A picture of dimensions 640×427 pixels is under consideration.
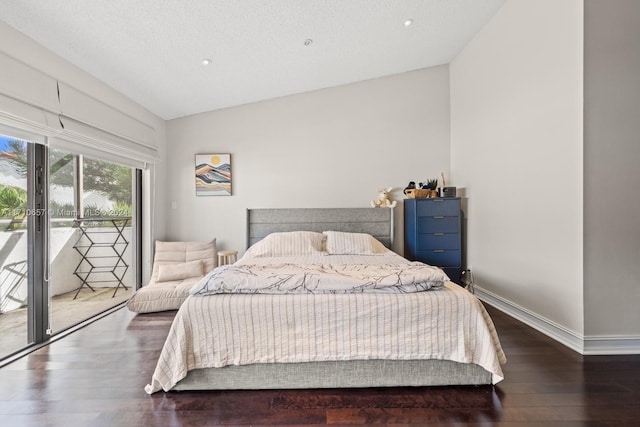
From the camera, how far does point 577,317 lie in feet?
6.66

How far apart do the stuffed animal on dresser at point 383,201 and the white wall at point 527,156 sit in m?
0.93

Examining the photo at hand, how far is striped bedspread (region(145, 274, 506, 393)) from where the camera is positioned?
5.09ft

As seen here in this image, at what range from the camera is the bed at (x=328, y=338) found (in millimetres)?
1552

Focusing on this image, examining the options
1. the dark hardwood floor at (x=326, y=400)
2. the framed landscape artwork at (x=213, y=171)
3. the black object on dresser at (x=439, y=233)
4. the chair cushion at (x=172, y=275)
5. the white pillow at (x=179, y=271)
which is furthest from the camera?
the framed landscape artwork at (x=213, y=171)

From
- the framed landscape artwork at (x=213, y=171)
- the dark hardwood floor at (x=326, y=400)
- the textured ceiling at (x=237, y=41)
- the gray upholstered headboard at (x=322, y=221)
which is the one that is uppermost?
the textured ceiling at (x=237, y=41)

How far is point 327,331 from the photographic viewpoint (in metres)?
1.58

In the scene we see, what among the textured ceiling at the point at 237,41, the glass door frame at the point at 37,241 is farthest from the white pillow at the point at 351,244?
the glass door frame at the point at 37,241

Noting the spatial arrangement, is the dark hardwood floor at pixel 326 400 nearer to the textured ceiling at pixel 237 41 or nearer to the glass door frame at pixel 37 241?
the glass door frame at pixel 37 241

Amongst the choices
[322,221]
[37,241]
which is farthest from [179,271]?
[322,221]

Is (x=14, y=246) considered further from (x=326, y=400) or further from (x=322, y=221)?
(x=322, y=221)

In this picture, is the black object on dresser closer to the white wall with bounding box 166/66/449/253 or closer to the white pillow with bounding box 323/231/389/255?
the white wall with bounding box 166/66/449/253

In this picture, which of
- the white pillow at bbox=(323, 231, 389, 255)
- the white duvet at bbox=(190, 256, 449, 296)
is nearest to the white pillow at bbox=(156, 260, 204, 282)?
the white pillow at bbox=(323, 231, 389, 255)

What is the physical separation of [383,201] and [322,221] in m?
0.83

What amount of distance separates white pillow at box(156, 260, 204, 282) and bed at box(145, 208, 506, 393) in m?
1.67
